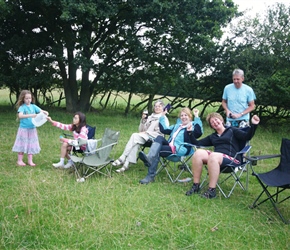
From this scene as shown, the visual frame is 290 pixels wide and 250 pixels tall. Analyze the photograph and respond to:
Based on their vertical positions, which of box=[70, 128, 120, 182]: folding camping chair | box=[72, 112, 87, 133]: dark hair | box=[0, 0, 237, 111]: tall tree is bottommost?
box=[70, 128, 120, 182]: folding camping chair

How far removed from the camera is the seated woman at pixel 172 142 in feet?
14.8

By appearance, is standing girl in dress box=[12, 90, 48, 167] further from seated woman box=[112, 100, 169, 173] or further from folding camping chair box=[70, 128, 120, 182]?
seated woman box=[112, 100, 169, 173]

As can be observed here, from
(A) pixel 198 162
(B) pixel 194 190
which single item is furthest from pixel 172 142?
(B) pixel 194 190

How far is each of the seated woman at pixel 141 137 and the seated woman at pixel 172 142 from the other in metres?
0.15

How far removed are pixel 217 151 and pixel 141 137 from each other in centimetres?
124

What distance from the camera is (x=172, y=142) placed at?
16.0 ft

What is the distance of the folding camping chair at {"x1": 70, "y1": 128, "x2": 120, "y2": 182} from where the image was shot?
14.7 ft

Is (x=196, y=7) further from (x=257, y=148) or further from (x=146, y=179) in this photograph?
(x=146, y=179)

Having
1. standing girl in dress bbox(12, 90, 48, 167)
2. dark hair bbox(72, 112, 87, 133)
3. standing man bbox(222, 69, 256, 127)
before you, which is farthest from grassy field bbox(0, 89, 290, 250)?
standing man bbox(222, 69, 256, 127)

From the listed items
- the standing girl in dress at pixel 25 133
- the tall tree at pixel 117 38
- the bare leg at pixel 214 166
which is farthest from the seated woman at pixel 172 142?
the tall tree at pixel 117 38

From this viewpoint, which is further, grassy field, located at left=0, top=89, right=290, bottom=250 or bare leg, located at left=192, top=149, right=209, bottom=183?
bare leg, located at left=192, top=149, right=209, bottom=183

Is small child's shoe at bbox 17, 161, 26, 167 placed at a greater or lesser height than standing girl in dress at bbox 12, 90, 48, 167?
lesser

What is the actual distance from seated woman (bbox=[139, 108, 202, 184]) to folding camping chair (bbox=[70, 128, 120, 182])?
0.51 metres

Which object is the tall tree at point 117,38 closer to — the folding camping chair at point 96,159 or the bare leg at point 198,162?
the folding camping chair at point 96,159
